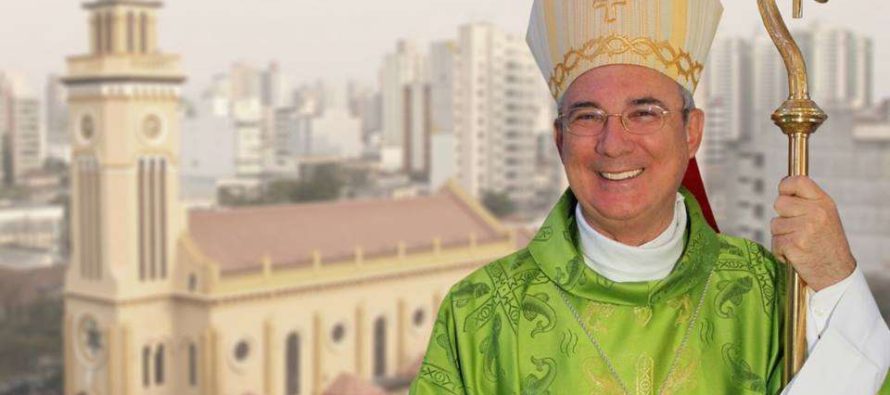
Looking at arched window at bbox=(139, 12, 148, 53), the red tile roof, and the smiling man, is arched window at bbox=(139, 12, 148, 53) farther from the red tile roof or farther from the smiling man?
the smiling man

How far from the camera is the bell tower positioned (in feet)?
25.4

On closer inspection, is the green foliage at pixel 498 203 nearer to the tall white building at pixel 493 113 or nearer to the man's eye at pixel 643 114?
the tall white building at pixel 493 113

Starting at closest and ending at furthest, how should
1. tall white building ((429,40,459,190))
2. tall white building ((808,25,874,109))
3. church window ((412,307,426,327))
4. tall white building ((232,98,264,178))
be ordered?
church window ((412,307,426,327)) < tall white building ((808,25,874,109)) < tall white building ((232,98,264,178)) < tall white building ((429,40,459,190))

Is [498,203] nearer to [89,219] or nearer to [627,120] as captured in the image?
[89,219]

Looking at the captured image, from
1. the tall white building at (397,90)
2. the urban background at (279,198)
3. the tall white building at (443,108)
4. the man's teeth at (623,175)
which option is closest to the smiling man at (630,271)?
the man's teeth at (623,175)

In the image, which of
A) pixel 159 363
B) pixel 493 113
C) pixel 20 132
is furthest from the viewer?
pixel 493 113

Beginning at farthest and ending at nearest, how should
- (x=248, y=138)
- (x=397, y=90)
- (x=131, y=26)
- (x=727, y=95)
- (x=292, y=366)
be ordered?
(x=397, y=90) < (x=727, y=95) < (x=248, y=138) < (x=292, y=366) < (x=131, y=26)

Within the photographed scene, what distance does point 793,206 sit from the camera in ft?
2.42

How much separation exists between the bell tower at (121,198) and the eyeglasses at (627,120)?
23.6ft

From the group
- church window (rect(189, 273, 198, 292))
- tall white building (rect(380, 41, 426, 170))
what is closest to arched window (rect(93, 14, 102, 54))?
church window (rect(189, 273, 198, 292))

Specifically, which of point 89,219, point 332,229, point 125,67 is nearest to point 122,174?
point 89,219

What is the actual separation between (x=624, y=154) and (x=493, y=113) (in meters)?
11.0

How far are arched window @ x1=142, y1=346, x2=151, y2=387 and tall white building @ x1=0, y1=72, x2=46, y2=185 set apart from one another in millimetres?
2938

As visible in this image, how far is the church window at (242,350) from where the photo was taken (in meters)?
8.30
